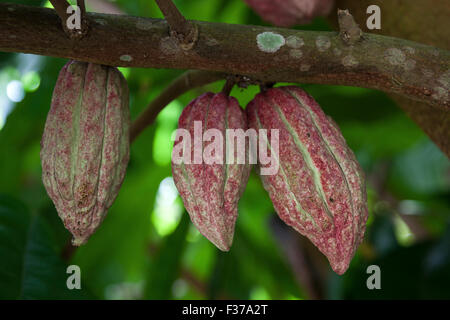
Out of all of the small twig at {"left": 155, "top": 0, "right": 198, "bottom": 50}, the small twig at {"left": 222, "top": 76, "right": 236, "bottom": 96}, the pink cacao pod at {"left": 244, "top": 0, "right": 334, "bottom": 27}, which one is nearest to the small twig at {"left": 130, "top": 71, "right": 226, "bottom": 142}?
the small twig at {"left": 222, "top": 76, "right": 236, "bottom": 96}

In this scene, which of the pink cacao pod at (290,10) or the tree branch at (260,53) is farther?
the pink cacao pod at (290,10)

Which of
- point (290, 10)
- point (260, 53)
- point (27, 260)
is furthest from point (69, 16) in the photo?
point (27, 260)

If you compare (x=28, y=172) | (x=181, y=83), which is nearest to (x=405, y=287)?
(x=181, y=83)

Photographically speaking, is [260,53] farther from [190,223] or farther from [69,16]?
[190,223]

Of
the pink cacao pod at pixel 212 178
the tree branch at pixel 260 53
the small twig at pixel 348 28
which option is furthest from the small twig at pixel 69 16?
the small twig at pixel 348 28

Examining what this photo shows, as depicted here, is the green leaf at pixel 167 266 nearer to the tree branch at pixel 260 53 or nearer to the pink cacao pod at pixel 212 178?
the pink cacao pod at pixel 212 178

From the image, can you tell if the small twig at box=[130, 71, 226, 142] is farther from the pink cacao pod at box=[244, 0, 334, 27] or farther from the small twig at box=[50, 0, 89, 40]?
the pink cacao pod at box=[244, 0, 334, 27]
